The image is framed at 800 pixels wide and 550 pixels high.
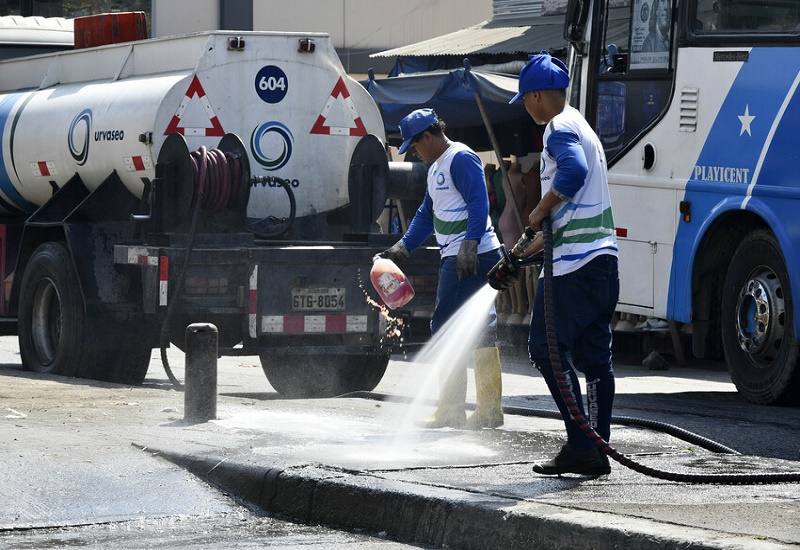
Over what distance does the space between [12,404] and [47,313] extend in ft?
9.13

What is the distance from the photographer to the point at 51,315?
41.2ft

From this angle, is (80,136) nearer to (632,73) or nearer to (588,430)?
(632,73)

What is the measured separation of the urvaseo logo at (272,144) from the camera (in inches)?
460

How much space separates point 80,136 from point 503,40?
7.27m

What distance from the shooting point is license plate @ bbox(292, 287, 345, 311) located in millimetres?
10773

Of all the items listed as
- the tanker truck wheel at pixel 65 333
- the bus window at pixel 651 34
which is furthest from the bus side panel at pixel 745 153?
the tanker truck wheel at pixel 65 333

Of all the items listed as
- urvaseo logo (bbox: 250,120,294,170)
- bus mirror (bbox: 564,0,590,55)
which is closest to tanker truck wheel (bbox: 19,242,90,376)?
urvaseo logo (bbox: 250,120,294,170)

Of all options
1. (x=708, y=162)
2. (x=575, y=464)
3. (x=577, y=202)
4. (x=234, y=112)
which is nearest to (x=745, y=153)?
(x=708, y=162)

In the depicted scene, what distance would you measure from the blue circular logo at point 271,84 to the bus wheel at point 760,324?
354 centimetres

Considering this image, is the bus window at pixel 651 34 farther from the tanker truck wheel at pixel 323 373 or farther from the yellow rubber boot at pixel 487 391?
the yellow rubber boot at pixel 487 391

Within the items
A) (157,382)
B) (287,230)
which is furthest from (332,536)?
(157,382)

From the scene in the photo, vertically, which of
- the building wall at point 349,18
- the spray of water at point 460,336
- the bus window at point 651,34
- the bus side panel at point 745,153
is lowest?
the spray of water at point 460,336

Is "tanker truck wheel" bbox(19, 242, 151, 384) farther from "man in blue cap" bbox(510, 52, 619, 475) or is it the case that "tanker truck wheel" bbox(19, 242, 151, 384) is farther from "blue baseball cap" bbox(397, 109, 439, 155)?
"man in blue cap" bbox(510, 52, 619, 475)

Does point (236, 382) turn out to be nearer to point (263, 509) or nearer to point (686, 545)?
point (263, 509)
